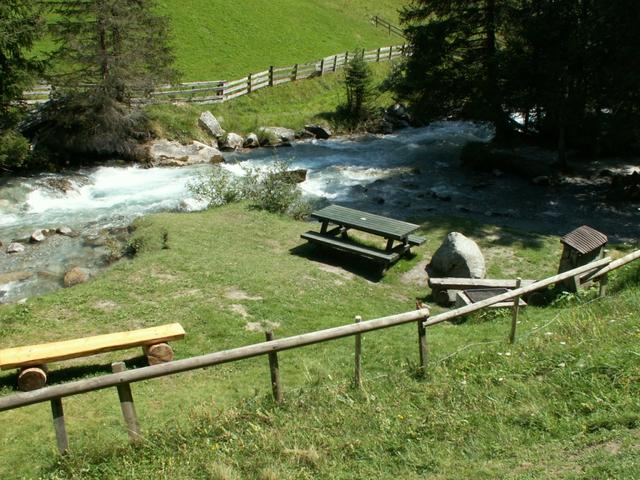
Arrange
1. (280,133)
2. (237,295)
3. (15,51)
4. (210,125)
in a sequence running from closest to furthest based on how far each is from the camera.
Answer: (237,295), (15,51), (210,125), (280,133)

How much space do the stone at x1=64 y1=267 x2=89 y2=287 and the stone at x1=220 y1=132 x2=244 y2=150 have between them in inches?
633

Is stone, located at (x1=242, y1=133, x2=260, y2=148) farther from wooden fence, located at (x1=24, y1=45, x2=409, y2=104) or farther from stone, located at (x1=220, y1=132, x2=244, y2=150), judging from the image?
wooden fence, located at (x1=24, y1=45, x2=409, y2=104)

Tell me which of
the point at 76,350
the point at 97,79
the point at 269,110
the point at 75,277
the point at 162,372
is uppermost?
the point at 97,79

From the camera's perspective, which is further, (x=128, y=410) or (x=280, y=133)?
(x=280, y=133)

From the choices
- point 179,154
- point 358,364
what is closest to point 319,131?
point 179,154

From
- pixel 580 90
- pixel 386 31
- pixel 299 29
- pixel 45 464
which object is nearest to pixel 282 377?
pixel 45 464

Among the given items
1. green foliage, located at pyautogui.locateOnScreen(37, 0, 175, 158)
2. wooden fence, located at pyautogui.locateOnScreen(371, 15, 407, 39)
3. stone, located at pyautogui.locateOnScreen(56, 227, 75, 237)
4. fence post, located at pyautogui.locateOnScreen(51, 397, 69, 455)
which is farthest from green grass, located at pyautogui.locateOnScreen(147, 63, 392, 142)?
fence post, located at pyautogui.locateOnScreen(51, 397, 69, 455)

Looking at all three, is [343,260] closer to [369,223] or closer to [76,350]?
[369,223]

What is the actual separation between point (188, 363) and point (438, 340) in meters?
5.26

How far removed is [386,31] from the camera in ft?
187

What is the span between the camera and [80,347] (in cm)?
1010

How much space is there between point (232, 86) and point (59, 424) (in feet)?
102

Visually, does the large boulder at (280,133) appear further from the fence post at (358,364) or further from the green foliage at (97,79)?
the fence post at (358,364)

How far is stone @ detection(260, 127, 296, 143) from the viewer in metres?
33.2
